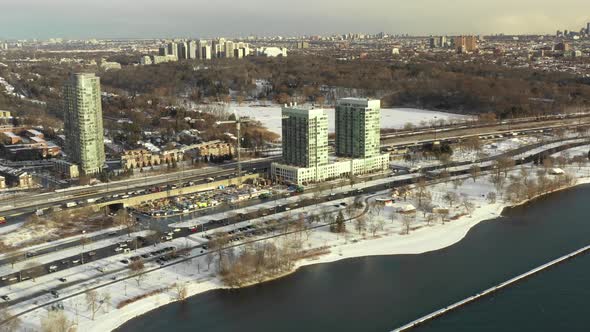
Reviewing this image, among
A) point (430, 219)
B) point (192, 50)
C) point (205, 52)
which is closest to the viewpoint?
point (430, 219)

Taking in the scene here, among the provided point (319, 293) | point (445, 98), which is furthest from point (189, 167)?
point (445, 98)

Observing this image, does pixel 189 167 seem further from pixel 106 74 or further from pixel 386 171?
pixel 106 74

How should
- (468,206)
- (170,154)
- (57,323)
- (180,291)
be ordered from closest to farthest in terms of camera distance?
(57,323) < (180,291) < (468,206) < (170,154)

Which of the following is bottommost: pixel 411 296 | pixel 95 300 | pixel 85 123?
pixel 411 296

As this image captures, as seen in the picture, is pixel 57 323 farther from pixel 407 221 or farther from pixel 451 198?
pixel 451 198

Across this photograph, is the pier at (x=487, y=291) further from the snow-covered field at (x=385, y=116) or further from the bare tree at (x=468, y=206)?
the snow-covered field at (x=385, y=116)

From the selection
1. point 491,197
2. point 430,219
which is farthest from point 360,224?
point 491,197
